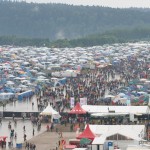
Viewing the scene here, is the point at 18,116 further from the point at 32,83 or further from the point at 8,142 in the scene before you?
the point at 32,83

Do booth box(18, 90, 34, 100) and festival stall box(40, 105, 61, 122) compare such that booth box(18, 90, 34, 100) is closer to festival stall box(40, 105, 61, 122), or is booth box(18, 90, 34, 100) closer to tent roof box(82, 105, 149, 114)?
festival stall box(40, 105, 61, 122)

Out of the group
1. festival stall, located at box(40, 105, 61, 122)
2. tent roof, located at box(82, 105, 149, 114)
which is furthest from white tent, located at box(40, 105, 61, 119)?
tent roof, located at box(82, 105, 149, 114)

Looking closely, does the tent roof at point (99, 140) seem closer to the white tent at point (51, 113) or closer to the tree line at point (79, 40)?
the white tent at point (51, 113)

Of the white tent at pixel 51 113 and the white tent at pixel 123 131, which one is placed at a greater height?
the white tent at pixel 51 113

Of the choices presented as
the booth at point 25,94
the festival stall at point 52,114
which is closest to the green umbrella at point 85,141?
the festival stall at point 52,114

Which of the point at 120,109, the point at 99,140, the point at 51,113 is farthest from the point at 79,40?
the point at 99,140

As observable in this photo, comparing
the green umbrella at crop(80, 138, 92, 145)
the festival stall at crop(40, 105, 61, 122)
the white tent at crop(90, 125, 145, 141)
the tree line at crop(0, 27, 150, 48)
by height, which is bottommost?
the green umbrella at crop(80, 138, 92, 145)

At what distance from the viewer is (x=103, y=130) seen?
117ft

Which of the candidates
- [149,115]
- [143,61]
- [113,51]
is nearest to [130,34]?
[113,51]

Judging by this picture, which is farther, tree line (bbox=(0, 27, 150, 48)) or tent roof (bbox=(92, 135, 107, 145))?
tree line (bbox=(0, 27, 150, 48))

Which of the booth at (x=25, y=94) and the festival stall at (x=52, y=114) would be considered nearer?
the festival stall at (x=52, y=114)

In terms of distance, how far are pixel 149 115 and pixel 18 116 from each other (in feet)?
25.3

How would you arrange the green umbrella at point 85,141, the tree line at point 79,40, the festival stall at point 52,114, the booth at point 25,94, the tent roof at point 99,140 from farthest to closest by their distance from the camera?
the tree line at point 79,40, the booth at point 25,94, the festival stall at point 52,114, the green umbrella at point 85,141, the tent roof at point 99,140

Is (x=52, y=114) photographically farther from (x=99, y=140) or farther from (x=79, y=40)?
(x=79, y=40)
